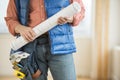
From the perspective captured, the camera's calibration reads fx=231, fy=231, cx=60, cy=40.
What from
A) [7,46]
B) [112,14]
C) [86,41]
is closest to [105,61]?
[86,41]

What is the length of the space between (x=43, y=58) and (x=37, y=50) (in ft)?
0.16

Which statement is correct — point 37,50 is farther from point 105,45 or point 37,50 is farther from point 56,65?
point 105,45

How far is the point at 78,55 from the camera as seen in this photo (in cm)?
312

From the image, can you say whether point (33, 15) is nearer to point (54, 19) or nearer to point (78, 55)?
point (54, 19)

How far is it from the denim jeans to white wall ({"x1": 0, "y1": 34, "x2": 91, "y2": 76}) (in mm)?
1960

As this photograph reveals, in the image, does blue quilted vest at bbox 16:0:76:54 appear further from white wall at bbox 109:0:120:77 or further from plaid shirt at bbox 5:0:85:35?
white wall at bbox 109:0:120:77

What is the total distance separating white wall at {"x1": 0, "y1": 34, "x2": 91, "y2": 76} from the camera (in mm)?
3094

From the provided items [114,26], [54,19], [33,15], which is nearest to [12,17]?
[33,15]

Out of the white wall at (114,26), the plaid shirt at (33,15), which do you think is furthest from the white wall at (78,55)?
the plaid shirt at (33,15)

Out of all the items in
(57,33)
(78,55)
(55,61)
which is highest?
(57,33)

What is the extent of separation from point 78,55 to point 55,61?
2.02m

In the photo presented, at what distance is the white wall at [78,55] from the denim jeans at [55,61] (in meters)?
1.96

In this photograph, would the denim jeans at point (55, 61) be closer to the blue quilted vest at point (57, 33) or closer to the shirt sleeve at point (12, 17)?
the blue quilted vest at point (57, 33)

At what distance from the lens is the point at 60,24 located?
3.61 ft
